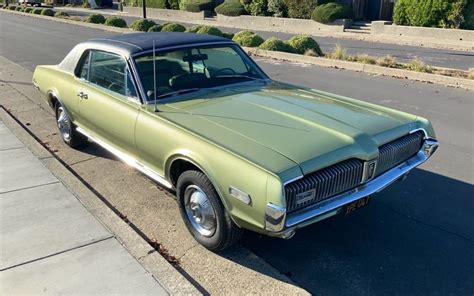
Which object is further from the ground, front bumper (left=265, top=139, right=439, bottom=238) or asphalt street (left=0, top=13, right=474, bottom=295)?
front bumper (left=265, top=139, right=439, bottom=238)

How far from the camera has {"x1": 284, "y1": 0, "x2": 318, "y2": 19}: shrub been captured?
79.0ft

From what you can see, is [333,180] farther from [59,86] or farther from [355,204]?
[59,86]

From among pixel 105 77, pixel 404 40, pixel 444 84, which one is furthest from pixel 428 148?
pixel 404 40

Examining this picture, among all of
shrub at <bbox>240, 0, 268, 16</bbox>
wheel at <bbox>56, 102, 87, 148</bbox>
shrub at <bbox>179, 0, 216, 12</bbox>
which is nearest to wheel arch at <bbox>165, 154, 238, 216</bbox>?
wheel at <bbox>56, 102, 87, 148</bbox>

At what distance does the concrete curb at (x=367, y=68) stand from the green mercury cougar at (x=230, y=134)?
21.1ft

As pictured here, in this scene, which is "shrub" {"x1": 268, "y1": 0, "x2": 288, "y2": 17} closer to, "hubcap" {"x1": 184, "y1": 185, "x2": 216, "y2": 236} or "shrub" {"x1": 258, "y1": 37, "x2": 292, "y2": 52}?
"shrub" {"x1": 258, "y1": 37, "x2": 292, "y2": 52}

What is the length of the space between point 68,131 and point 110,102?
1680 millimetres

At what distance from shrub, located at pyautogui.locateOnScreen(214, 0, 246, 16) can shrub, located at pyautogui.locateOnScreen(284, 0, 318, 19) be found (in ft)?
13.3

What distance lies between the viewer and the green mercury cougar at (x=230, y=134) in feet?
9.68

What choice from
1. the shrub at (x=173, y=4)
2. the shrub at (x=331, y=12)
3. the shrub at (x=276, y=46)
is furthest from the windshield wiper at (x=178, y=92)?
the shrub at (x=173, y=4)

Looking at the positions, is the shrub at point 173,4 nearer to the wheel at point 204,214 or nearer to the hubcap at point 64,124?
the hubcap at point 64,124

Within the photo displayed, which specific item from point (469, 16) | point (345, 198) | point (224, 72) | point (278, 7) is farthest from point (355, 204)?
point (278, 7)

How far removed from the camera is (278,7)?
2597cm

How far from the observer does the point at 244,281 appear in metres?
3.21
